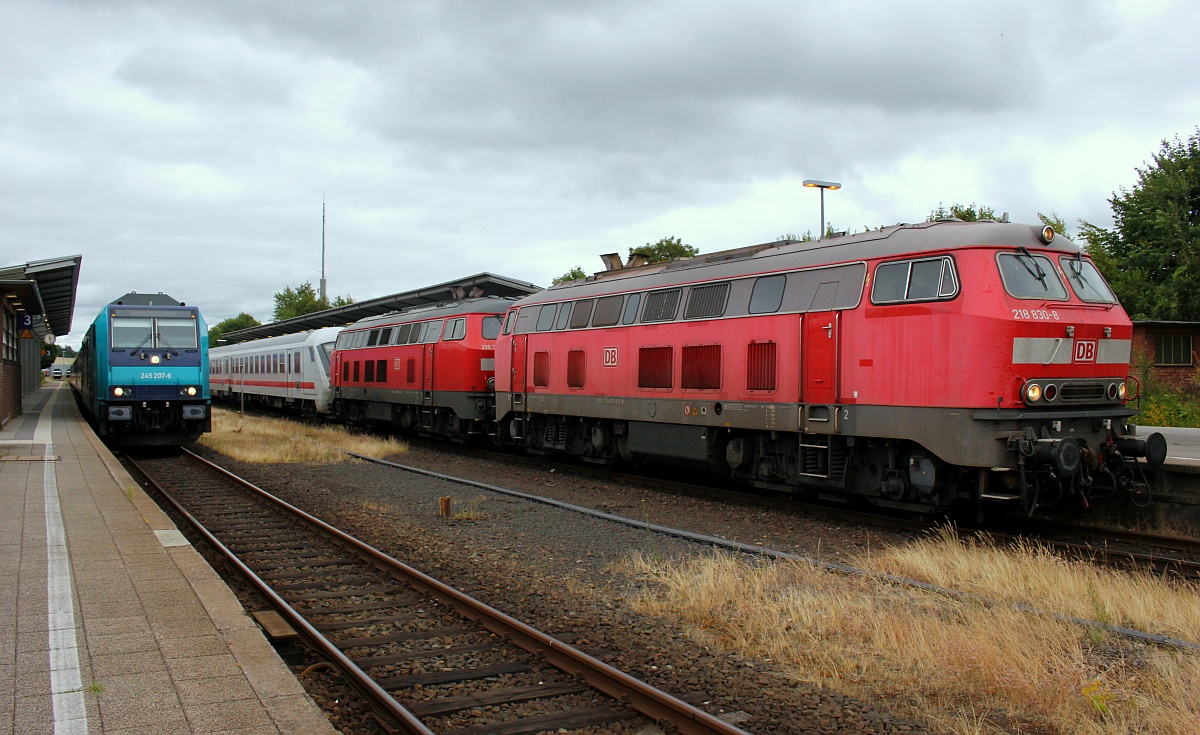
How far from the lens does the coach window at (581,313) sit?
15740 millimetres

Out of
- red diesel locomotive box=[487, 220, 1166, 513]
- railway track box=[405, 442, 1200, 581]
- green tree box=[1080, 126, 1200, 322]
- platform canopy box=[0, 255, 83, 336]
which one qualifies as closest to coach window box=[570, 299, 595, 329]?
red diesel locomotive box=[487, 220, 1166, 513]

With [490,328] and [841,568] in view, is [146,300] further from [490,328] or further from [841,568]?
[841,568]

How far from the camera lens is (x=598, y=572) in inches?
334

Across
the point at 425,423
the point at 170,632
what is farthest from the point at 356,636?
the point at 425,423

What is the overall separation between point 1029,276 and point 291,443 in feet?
58.3

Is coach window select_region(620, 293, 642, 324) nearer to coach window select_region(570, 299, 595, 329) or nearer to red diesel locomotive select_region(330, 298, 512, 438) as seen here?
coach window select_region(570, 299, 595, 329)

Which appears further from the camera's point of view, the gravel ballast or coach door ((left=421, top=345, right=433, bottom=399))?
coach door ((left=421, top=345, right=433, bottom=399))

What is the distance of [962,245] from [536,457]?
11.5m

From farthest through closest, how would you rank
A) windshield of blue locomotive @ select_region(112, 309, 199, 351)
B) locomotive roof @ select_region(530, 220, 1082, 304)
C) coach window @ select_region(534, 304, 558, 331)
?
windshield of blue locomotive @ select_region(112, 309, 199, 351)
coach window @ select_region(534, 304, 558, 331)
locomotive roof @ select_region(530, 220, 1082, 304)

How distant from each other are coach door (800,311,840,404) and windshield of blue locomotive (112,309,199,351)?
48.1 ft

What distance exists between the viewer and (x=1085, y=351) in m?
9.64

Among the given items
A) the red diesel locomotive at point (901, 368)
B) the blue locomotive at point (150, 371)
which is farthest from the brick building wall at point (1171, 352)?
the blue locomotive at point (150, 371)

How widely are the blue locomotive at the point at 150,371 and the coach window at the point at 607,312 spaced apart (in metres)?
9.70

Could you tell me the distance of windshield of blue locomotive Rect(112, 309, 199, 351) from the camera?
1931cm
